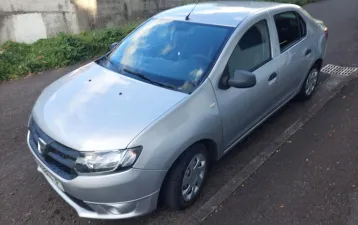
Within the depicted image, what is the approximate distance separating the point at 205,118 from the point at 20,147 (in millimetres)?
2436

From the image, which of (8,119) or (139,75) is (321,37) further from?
(8,119)

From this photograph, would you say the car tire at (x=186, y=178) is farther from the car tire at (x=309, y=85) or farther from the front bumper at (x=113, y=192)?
the car tire at (x=309, y=85)

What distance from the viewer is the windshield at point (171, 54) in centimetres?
310

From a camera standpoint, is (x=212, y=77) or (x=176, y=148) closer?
(x=176, y=148)

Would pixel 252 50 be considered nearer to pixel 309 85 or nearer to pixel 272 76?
pixel 272 76

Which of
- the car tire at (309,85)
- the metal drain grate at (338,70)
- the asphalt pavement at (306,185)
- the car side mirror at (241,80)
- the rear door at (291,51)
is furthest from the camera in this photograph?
the metal drain grate at (338,70)

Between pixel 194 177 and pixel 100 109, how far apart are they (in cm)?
103

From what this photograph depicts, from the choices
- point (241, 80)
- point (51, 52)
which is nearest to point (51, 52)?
point (51, 52)

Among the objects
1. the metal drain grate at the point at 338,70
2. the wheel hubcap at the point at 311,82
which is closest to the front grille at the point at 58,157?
the wheel hubcap at the point at 311,82

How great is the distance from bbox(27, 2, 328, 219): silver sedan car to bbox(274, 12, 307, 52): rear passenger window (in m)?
0.02

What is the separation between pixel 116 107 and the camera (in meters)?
2.76

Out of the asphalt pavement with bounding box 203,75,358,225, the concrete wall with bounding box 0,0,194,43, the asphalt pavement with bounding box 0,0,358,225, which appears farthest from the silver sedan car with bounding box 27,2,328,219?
→ the concrete wall with bounding box 0,0,194,43

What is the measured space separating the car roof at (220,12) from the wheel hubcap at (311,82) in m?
1.22

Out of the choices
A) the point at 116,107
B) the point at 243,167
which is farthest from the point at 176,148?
the point at 243,167
